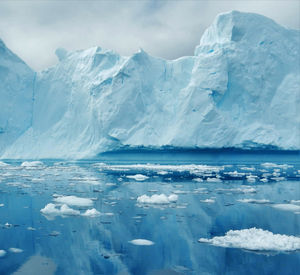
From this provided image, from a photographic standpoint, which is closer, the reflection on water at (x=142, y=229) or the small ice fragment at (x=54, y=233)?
the reflection on water at (x=142, y=229)

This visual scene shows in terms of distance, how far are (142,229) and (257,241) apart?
170 centimetres

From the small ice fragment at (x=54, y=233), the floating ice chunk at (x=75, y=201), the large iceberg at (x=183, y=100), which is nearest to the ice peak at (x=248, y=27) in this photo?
the large iceberg at (x=183, y=100)

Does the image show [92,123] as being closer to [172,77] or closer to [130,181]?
[172,77]

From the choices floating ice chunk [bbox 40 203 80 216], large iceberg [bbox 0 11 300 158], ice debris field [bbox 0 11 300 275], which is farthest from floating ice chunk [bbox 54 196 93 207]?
large iceberg [bbox 0 11 300 158]

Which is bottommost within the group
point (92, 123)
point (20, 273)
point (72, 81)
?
point (20, 273)

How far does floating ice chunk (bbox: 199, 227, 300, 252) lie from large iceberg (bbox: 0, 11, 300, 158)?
14502mm

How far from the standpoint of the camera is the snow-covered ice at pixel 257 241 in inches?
163

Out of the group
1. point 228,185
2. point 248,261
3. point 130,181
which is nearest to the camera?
point 248,261

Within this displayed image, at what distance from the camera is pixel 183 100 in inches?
806

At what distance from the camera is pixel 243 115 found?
19.9m

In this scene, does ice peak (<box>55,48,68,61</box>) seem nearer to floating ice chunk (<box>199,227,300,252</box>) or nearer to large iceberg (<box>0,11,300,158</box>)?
large iceberg (<box>0,11,300,158</box>)

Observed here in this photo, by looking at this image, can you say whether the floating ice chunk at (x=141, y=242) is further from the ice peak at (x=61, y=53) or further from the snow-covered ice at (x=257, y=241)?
the ice peak at (x=61, y=53)

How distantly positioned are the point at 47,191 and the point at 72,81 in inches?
651

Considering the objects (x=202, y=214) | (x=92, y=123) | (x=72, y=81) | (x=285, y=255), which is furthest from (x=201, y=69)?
(x=285, y=255)
